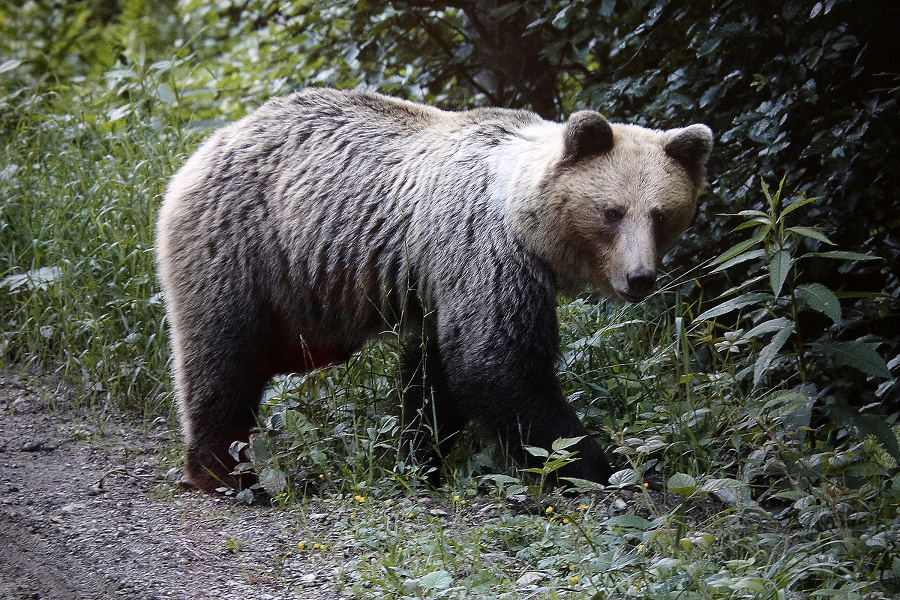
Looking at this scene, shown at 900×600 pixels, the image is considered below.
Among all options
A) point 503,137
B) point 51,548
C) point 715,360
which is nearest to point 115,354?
point 51,548

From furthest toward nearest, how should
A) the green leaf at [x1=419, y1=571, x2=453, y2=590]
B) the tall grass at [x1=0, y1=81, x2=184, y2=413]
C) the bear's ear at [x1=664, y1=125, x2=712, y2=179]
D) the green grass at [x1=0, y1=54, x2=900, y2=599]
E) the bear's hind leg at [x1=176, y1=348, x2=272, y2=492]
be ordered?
the tall grass at [x1=0, y1=81, x2=184, y2=413] → the bear's hind leg at [x1=176, y1=348, x2=272, y2=492] → the bear's ear at [x1=664, y1=125, x2=712, y2=179] → the green grass at [x1=0, y1=54, x2=900, y2=599] → the green leaf at [x1=419, y1=571, x2=453, y2=590]

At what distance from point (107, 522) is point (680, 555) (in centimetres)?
219

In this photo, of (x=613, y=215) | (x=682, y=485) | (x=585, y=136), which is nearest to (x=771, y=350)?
(x=682, y=485)

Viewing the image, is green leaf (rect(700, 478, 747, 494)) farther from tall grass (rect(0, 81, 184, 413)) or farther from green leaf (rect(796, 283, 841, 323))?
tall grass (rect(0, 81, 184, 413))

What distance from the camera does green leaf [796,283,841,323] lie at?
335cm

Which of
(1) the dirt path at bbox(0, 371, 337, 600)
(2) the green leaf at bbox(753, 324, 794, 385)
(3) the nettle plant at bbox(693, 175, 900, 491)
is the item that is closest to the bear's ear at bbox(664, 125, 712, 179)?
(3) the nettle plant at bbox(693, 175, 900, 491)

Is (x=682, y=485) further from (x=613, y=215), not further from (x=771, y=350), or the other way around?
(x=613, y=215)

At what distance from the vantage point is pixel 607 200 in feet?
12.3

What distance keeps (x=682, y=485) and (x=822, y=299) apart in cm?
94

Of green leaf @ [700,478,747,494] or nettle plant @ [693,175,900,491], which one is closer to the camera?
green leaf @ [700,478,747,494]

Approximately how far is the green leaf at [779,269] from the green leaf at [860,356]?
0.36 m

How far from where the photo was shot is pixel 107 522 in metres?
3.59

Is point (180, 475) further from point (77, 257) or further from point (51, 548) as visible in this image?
point (77, 257)

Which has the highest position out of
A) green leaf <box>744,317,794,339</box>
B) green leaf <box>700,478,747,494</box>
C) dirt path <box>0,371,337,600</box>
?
green leaf <box>744,317,794,339</box>
